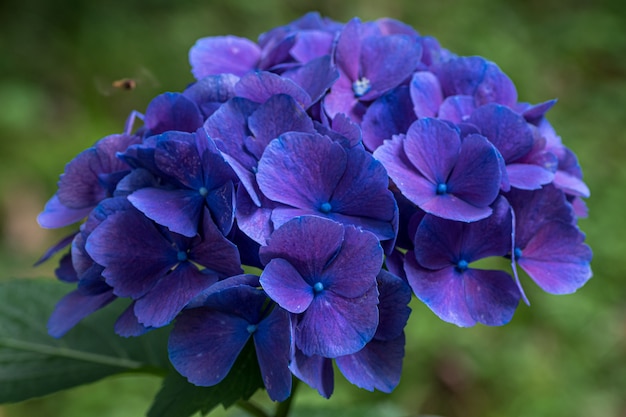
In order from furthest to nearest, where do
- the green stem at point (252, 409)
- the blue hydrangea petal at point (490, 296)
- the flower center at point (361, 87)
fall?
the green stem at point (252, 409) < the flower center at point (361, 87) < the blue hydrangea petal at point (490, 296)

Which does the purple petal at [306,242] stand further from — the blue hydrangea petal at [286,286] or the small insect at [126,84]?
the small insect at [126,84]

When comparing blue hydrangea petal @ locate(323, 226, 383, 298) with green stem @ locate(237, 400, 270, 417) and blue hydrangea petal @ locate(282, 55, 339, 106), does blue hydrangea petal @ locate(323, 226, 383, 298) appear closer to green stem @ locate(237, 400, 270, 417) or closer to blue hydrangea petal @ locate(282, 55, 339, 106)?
blue hydrangea petal @ locate(282, 55, 339, 106)

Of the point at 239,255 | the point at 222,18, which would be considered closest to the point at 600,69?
the point at 222,18

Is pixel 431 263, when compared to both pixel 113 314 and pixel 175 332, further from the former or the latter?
pixel 113 314

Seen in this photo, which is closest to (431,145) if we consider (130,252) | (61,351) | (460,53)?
(130,252)

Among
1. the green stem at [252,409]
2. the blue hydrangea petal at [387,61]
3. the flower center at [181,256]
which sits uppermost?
the blue hydrangea petal at [387,61]

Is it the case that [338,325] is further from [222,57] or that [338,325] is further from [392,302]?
[222,57]

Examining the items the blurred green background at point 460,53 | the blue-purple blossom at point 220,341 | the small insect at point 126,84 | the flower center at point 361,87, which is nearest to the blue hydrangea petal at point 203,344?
Answer: the blue-purple blossom at point 220,341
